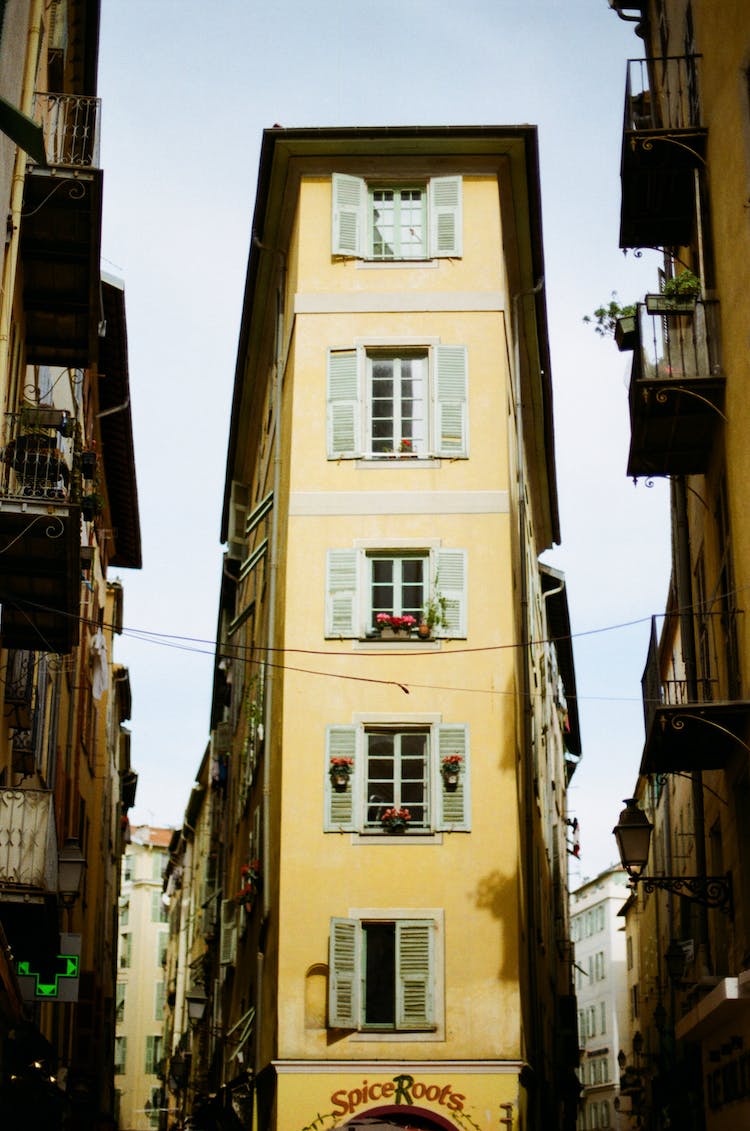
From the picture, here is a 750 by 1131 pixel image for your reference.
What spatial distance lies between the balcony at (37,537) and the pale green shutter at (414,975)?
22.6 ft

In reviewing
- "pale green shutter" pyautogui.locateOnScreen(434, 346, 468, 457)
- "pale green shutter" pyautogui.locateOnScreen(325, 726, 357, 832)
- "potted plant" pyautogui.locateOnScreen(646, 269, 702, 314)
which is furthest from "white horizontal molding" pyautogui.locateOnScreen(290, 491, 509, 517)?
"potted plant" pyautogui.locateOnScreen(646, 269, 702, 314)

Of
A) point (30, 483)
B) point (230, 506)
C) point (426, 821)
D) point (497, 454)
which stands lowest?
point (426, 821)

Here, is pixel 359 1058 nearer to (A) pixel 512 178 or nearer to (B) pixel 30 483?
(B) pixel 30 483

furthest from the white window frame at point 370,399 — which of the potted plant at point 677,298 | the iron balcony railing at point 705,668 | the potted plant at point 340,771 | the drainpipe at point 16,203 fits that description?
the drainpipe at point 16,203

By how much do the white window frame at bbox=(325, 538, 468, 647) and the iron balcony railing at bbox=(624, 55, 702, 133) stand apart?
6.75 m

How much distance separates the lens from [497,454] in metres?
24.3

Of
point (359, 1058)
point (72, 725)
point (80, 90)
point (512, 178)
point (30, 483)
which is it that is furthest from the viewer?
point (72, 725)

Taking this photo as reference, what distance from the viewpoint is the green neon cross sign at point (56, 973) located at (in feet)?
67.6

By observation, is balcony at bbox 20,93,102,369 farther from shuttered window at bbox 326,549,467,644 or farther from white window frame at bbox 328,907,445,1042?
white window frame at bbox 328,907,445,1042

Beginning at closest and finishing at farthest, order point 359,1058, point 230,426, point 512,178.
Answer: point 359,1058 < point 512,178 < point 230,426

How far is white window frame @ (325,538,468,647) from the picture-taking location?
2331 centimetres

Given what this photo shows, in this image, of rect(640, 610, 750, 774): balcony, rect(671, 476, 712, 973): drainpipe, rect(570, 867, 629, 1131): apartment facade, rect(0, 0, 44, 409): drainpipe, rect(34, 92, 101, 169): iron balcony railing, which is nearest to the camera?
rect(640, 610, 750, 774): balcony

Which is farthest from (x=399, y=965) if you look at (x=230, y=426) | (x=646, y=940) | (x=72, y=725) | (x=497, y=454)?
(x=646, y=940)

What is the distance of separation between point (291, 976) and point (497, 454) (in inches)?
327
